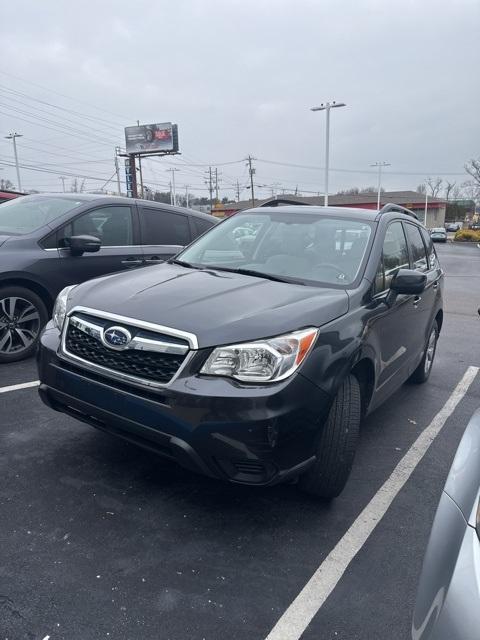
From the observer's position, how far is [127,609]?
6.90ft

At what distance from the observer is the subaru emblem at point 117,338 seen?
2564mm

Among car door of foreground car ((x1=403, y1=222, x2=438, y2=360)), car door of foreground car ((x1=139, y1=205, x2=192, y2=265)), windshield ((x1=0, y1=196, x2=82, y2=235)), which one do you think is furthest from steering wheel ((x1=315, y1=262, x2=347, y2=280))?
windshield ((x1=0, y1=196, x2=82, y2=235))

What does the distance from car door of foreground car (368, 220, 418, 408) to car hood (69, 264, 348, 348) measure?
395mm

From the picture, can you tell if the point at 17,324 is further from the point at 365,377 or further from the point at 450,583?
the point at 450,583

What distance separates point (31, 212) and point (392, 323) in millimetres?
3899

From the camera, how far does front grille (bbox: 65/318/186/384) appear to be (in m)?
2.46

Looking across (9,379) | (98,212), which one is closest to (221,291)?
(9,379)

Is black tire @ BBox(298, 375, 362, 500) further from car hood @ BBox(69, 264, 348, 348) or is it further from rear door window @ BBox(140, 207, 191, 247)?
rear door window @ BBox(140, 207, 191, 247)

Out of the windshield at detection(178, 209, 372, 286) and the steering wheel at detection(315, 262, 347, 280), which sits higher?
the windshield at detection(178, 209, 372, 286)

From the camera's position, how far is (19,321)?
4891 millimetres

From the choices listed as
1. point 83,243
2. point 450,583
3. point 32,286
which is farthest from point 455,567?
point 32,286

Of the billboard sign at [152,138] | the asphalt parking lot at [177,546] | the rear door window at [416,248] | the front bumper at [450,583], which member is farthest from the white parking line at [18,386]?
the billboard sign at [152,138]

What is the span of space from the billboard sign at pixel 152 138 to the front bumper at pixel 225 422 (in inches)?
2225

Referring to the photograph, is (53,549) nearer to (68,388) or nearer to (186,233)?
(68,388)
